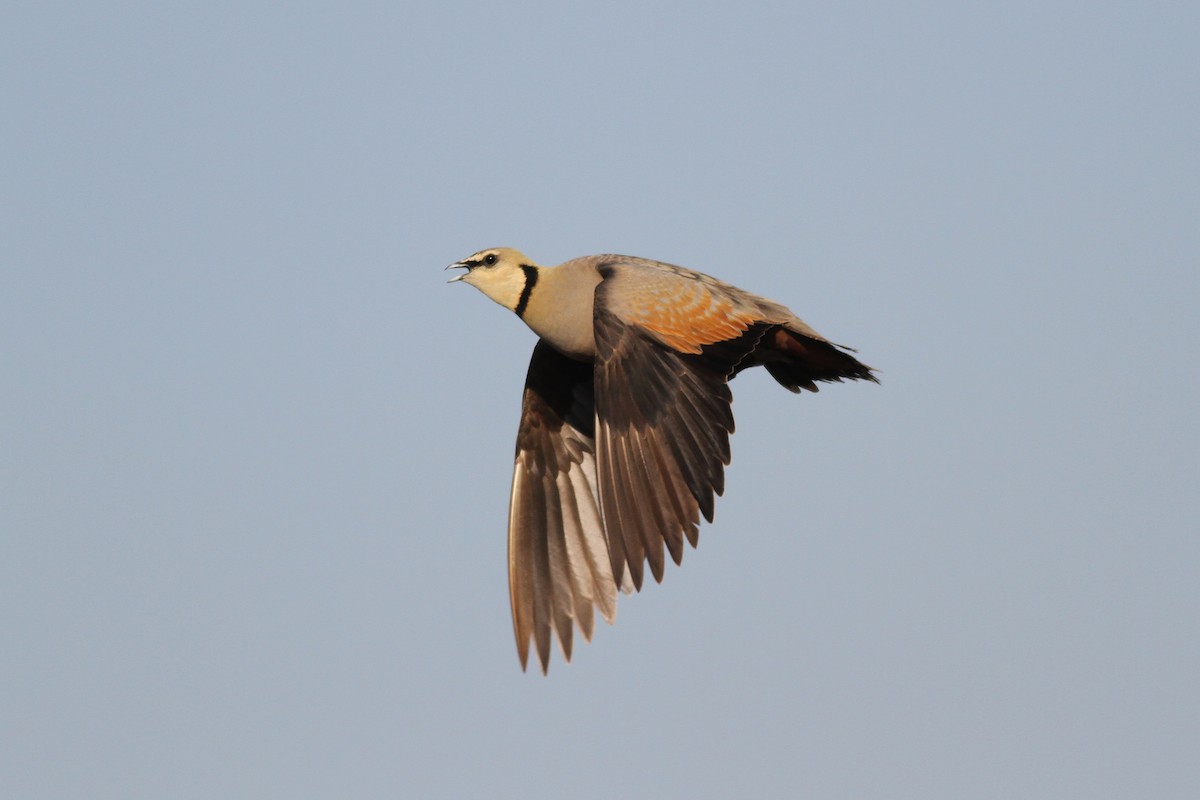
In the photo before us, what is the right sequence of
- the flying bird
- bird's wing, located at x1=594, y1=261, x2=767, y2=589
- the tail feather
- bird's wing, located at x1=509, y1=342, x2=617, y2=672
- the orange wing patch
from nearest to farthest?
bird's wing, located at x1=594, y1=261, x2=767, y2=589 < the flying bird < the orange wing patch < the tail feather < bird's wing, located at x1=509, y1=342, x2=617, y2=672

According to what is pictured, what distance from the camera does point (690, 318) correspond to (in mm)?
Answer: 10992

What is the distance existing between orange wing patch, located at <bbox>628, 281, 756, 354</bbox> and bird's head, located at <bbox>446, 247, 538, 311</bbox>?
1.51 meters

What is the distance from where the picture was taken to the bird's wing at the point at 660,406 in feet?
33.4

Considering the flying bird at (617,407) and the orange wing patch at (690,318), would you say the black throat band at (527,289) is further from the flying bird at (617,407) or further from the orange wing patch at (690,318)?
the orange wing patch at (690,318)

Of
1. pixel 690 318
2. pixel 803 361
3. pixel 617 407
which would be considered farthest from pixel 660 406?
pixel 803 361

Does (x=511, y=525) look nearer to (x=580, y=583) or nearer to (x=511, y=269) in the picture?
(x=580, y=583)

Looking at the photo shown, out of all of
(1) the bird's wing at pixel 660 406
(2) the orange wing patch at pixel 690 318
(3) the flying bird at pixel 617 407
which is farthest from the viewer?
(2) the orange wing patch at pixel 690 318

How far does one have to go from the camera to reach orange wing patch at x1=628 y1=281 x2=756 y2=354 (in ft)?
35.5

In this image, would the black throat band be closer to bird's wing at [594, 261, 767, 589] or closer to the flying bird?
the flying bird

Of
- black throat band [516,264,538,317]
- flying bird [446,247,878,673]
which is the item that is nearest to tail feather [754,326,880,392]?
flying bird [446,247,878,673]

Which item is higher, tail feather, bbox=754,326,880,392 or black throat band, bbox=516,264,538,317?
black throat band, bbox=516,264,538,317

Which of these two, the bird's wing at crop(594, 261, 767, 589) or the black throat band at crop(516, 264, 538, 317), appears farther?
the black throat band at crop(516, 264, 538, 317)

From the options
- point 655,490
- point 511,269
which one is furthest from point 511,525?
point 655,490

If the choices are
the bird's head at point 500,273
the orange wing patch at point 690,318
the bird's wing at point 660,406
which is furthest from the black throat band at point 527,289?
the orange wing patch at point 690,318
